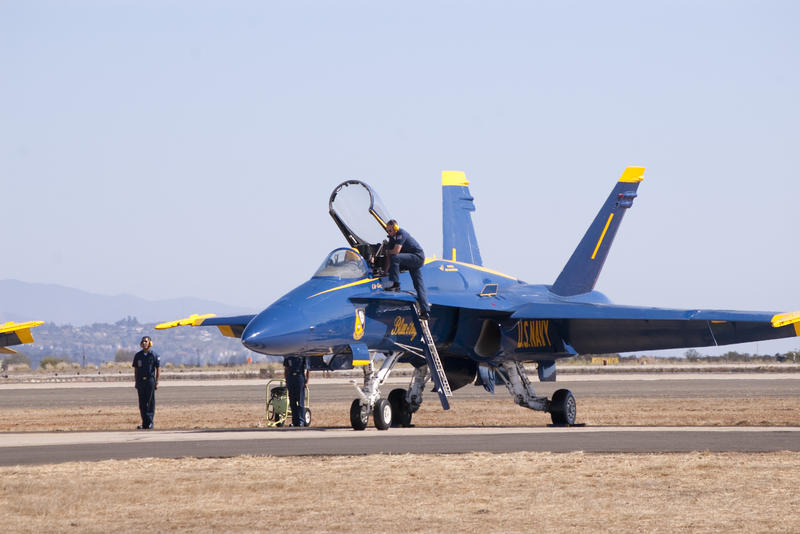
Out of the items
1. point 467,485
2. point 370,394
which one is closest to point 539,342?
point 370,394

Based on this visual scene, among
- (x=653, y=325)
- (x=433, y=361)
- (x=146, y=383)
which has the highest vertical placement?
(x=653, y=325)

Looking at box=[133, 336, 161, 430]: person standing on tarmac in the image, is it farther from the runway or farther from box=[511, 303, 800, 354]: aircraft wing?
box=[511, 303, 800, 354]: aircraft wing

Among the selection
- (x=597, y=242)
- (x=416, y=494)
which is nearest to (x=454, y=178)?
(x=597, y=242)

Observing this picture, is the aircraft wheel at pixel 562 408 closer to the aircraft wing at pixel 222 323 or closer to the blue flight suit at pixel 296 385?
the blue flight suit at pixel 296 385

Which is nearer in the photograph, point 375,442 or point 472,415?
point 375,442

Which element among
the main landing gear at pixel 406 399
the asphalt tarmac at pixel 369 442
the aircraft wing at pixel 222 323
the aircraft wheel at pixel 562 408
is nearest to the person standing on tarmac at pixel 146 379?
the aircraft wing at pixel 222 323

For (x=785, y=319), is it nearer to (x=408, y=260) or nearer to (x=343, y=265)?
(x=408, y=260)

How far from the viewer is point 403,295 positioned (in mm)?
20016

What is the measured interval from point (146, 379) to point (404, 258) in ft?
20.8

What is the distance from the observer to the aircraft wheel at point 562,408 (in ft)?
74.2

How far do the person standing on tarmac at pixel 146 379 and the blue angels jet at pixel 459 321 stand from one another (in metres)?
1.99

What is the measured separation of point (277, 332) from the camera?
58.0ft

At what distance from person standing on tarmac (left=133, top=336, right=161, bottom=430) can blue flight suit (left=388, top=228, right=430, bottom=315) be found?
5592 millimetres

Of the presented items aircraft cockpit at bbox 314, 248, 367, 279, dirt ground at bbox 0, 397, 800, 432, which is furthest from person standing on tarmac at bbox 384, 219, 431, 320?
dirt ground at bbox 0, 397, 800, 432
